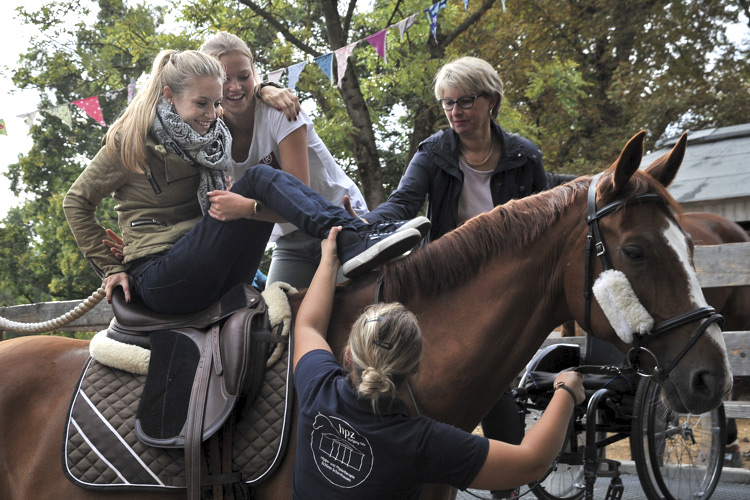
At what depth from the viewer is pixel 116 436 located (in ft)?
7.11

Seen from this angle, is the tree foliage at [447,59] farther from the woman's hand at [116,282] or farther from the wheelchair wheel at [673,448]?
the woman's hand at [116,282]

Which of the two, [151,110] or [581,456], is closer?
[151,110]

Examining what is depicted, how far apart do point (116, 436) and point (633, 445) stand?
2790 millimetres

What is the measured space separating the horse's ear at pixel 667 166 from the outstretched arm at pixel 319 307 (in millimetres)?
980

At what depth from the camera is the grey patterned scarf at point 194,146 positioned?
7.91ft

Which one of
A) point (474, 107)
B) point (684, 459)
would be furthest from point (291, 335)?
Result: point (684, 459)

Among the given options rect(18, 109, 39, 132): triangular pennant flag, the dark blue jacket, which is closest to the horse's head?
the dark blue jacket

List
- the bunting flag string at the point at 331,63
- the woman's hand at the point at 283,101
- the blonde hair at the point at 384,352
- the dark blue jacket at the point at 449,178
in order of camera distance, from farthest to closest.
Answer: the bunting flag string at the point at 331,63 → the dark blue jacket at the point at 449,178 → the woman's hand at the point at 283,101 → the blonde hair at the point at 384,352

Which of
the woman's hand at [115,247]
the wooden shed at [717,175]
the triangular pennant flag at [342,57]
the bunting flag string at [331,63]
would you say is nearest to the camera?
the woman's hand at [115,247]

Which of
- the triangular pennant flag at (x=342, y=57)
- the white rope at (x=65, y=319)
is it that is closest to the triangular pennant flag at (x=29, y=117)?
the triangular pennant flag at (x=342, y=57)

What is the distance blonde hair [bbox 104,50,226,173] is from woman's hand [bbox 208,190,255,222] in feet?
1.13

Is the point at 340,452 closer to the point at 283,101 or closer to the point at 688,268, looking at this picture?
the point at 688,268

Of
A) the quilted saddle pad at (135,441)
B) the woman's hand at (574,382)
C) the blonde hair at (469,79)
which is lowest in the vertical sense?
the quilted saddle pad at (135,441)

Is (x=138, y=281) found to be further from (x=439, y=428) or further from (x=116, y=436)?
(x=439, y=428)
